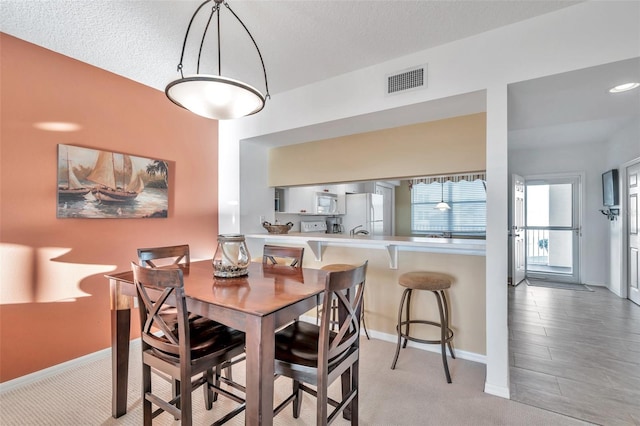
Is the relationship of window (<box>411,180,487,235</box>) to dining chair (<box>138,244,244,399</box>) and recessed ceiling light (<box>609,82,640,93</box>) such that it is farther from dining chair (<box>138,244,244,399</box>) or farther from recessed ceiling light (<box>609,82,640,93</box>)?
dining chair (<box>138,244,244,399</box>)

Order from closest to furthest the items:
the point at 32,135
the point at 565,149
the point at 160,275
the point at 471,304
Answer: the point at 160,275 → the point at 32,135 → the point at 471,304 → the point at 565,149

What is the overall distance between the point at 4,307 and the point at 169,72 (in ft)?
7.82

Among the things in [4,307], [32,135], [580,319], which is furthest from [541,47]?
[4,307]

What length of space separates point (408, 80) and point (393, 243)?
59.5 inches

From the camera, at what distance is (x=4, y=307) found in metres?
2.24

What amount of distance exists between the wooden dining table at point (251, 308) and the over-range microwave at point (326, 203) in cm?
296

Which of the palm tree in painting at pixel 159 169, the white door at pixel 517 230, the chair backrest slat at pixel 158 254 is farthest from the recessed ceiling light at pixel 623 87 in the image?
the palm tree in painting at pixel 159 169

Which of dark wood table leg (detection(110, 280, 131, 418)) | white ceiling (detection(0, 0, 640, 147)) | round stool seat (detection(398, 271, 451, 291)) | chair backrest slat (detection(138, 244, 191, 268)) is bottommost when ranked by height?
dark wood table leg (detection(110, 280, 131, 418))

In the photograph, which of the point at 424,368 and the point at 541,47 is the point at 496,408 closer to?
the point at 424,368

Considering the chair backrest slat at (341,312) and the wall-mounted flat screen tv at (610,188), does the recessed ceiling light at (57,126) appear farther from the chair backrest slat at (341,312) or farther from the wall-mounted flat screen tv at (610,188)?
the wall-mounted flat screen tv at (610,188)

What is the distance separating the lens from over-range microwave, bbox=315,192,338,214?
5.23 meters

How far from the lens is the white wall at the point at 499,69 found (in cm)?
189

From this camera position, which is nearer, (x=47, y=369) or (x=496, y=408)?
(x=496, y=408)

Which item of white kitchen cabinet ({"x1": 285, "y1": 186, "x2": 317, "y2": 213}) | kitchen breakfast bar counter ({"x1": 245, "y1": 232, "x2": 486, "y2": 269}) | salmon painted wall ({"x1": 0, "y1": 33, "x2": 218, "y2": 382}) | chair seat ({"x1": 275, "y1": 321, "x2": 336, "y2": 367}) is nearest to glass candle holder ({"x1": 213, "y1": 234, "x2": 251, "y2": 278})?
chair seat ({"x1": 275, "y1": 321, "x2": 336, "y2": 367})
